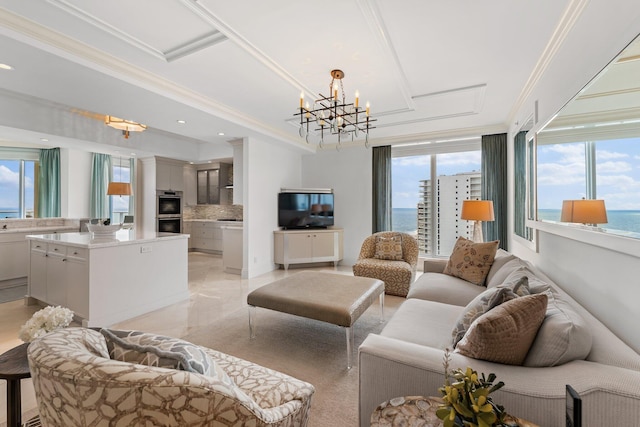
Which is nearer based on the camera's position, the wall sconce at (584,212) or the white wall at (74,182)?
the wall sconce at (584,212)

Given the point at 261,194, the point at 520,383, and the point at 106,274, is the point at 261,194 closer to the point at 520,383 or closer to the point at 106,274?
the point at 106,274

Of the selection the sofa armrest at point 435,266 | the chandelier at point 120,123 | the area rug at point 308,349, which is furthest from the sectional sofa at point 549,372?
the chandelier at point 120,123

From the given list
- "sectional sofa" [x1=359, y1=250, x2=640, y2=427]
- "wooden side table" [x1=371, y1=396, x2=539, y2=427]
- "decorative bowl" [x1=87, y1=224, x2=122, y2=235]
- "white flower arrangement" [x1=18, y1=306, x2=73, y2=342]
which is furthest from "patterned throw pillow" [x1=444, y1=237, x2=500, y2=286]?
"decorative bowl" [x1=87, y1=224, x2=122, y2=235]

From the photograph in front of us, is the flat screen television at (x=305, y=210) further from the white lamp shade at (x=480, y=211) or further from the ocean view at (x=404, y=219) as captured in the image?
the white lamp shade at (x=480, y=211)

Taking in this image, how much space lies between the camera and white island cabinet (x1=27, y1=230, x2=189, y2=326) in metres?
2.85

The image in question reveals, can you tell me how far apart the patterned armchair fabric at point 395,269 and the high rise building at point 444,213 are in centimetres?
129

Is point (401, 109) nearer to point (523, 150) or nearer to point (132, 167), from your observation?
point (523, 150)

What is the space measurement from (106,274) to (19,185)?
611 cm

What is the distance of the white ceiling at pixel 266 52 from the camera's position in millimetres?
1978

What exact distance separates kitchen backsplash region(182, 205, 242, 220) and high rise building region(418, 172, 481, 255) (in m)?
4.82

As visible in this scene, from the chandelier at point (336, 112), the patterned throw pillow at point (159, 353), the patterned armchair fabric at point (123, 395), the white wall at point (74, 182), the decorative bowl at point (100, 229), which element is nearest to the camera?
the patterned armchair fabric at point (123, 395)

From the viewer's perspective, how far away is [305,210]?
5.88 metres

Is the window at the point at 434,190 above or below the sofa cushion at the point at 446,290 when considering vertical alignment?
above

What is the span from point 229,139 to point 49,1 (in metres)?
3.30
